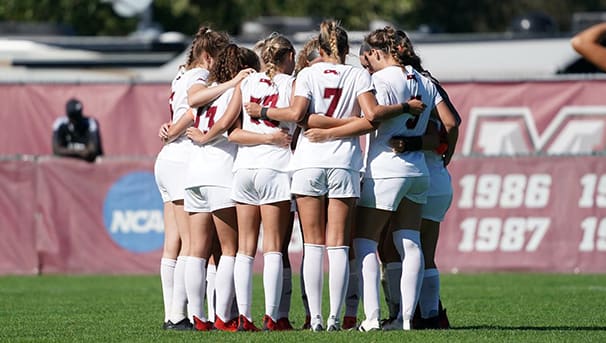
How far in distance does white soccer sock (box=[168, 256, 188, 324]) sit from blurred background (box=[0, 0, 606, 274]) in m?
7.34

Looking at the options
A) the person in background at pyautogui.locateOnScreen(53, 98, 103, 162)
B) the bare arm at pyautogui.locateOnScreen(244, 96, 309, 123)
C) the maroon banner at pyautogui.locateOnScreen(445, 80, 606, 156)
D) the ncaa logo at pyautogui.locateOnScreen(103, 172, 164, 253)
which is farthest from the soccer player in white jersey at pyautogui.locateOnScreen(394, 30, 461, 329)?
the person in background at pyautogui.locateOnScreen(53, 98, 103, 162)

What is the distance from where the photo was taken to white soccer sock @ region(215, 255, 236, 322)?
35.6 feet

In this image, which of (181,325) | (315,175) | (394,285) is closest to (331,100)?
(315,175)

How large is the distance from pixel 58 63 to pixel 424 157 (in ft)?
56.4

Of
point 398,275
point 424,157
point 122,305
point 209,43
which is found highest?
point 209,43

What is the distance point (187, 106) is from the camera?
37.1ft

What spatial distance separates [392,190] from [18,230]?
9720mm

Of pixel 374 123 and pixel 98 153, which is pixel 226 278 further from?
pixel 98 153

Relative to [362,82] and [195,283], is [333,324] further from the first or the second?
[362,82]

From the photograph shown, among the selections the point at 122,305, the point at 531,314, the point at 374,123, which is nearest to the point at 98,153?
the point at 122,305

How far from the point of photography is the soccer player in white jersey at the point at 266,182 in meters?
10.6

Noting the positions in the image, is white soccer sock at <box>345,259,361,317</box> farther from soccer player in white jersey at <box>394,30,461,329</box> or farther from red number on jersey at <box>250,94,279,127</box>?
red number on jersey at <box>250,94,279,127</box>

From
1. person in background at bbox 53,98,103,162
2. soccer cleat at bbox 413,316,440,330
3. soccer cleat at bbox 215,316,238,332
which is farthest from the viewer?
person in background at bbox 53,98,103,162

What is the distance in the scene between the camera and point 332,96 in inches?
416
